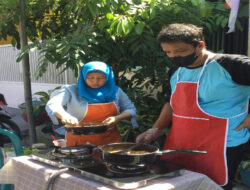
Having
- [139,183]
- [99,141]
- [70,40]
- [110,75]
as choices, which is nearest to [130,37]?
[70,40]

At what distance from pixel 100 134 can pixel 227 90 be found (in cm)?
101

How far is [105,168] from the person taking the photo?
152 centimetres

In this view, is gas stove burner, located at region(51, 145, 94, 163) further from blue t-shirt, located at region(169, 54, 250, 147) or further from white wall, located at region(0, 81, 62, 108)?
white wall, located at region(0, 81, 62, 108)

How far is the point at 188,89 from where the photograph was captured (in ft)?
5.86

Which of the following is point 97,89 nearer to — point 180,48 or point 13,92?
point 180,48

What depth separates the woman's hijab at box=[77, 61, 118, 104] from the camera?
88.5 inches

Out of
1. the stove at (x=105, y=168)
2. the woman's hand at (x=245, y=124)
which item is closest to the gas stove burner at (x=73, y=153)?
the stove at (x=105, y=168)

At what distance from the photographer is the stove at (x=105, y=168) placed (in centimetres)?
135

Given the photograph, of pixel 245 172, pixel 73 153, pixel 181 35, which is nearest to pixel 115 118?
pixel 73 153

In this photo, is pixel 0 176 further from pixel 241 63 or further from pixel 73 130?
pixel 241 63

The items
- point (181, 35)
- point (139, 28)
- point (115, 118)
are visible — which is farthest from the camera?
point (139, 28)

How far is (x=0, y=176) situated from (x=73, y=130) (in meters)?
0.51

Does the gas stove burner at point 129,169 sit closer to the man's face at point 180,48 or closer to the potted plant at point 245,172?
the man's face at point 180,48

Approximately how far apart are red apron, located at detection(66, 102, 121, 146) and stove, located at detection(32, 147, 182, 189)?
0.43 metres
